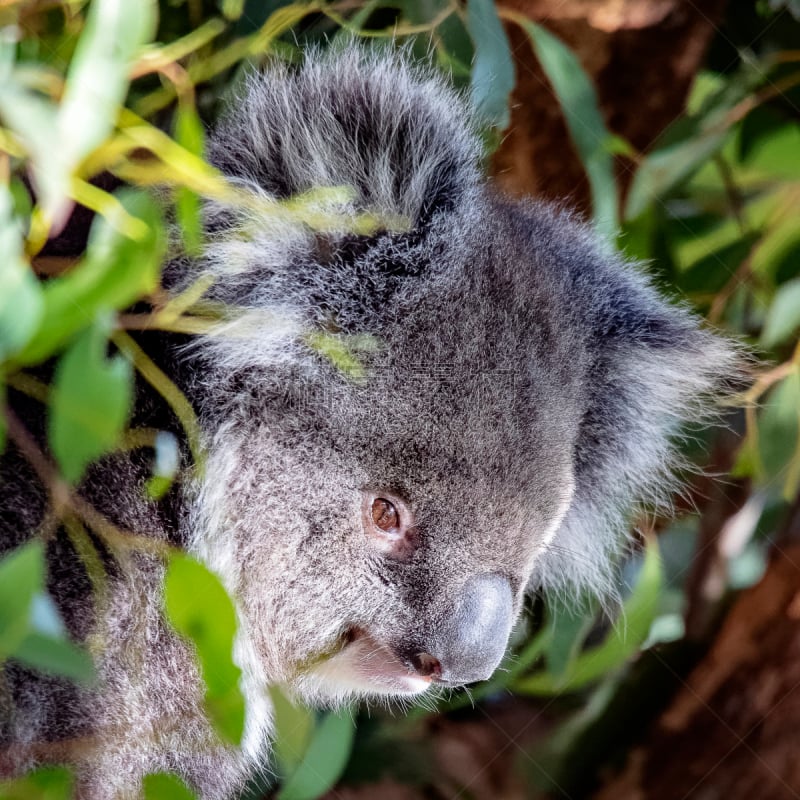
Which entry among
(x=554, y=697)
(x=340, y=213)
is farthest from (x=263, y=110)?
(x=554, y=697)

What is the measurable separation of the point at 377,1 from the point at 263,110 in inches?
23.1

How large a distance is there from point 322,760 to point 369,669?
1.68ft

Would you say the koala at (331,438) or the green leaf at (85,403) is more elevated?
the green leaf at (85,403)

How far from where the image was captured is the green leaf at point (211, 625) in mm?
921

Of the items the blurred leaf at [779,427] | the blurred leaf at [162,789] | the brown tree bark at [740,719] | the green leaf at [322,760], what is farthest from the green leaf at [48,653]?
the brown tree bark at [740,719]

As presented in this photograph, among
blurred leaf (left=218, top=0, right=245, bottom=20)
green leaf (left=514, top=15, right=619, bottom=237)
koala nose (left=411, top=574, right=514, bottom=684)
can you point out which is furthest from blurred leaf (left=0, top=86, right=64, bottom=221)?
green leaf (left=514, top=15, right=619, bottom=237)

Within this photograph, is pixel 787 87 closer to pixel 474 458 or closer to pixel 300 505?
pixel 474 458

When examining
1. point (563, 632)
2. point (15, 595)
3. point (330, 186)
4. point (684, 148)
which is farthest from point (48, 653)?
point (684, 148)

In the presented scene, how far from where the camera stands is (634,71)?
2.49 m

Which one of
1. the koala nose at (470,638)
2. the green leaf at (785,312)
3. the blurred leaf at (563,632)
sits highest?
the green leaf at (785,312)

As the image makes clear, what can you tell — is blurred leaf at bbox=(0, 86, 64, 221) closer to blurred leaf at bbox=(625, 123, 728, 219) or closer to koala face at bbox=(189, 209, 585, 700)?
koala face at bbox=(189, 209, 585, 700)

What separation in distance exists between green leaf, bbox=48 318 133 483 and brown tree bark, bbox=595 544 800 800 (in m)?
1.95

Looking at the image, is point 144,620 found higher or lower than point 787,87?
lower

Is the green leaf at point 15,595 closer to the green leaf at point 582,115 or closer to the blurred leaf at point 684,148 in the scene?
the green leaf at point 582,115
